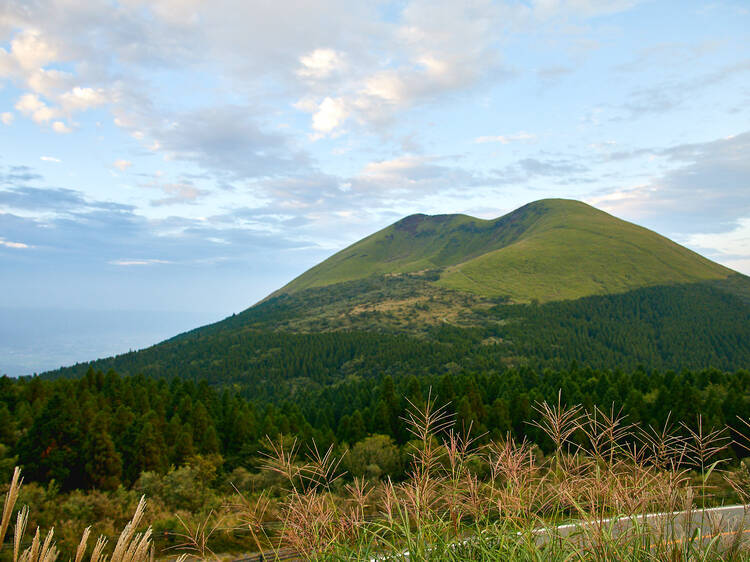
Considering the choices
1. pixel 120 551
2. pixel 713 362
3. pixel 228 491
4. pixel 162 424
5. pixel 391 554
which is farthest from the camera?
pixel 713 362

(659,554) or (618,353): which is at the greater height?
(659,554)

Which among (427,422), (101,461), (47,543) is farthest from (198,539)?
(101,461)

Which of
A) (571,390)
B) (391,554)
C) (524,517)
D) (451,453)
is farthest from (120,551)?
(571,390)

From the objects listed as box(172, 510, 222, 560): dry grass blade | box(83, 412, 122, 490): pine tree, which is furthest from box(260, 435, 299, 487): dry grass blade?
box(83, 412, 122, 490): pine tree

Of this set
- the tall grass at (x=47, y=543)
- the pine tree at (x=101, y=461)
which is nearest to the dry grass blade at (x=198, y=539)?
the tall grass at (x=47, y=543)

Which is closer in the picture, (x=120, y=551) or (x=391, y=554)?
(x=120, y=551)

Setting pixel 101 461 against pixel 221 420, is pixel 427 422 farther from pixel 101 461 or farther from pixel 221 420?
pixel 221 420

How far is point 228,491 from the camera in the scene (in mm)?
45469

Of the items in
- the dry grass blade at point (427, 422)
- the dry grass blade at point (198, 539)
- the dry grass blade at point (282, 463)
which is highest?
the dry grass blade at point (427, 422)

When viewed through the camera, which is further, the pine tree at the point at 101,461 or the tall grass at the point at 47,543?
the pine tree at the point at 101,461

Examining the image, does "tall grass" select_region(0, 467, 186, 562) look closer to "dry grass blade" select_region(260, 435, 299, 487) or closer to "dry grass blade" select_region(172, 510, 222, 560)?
"dry grass blade" select_region(172, 510, 222, 560)

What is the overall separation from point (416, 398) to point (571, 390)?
2813cm

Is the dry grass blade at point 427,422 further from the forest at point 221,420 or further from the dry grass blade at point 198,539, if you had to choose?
the forest at point 221,420

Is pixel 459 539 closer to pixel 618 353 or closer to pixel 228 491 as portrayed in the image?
pixel 228 491
